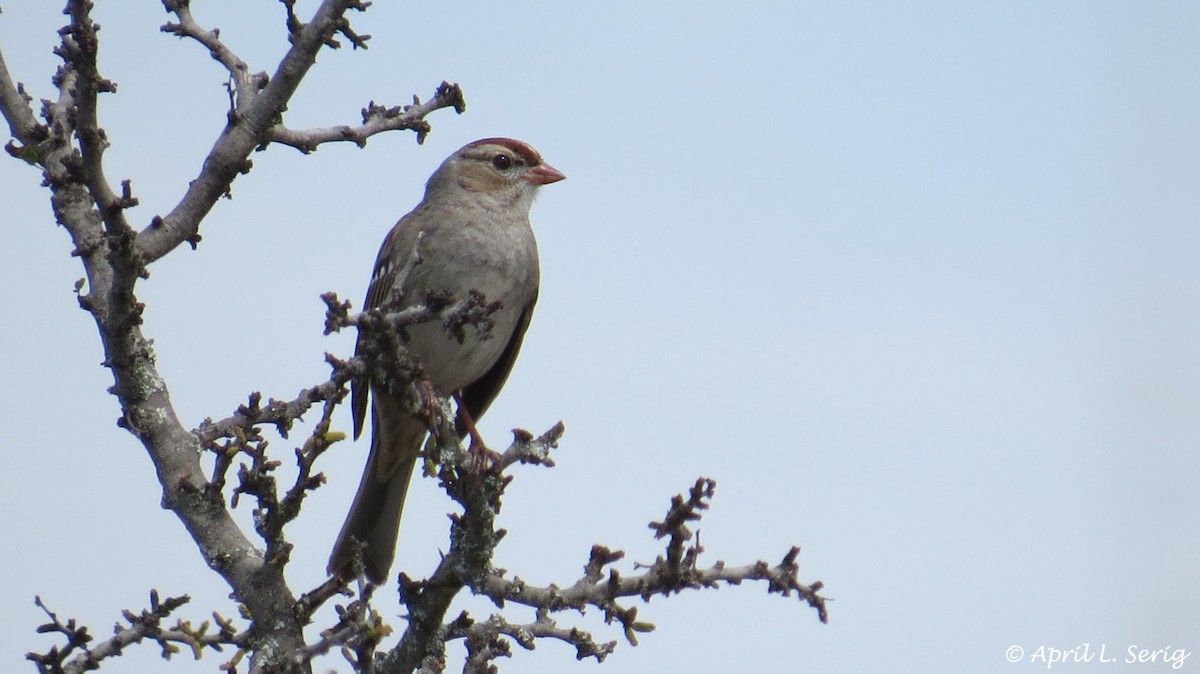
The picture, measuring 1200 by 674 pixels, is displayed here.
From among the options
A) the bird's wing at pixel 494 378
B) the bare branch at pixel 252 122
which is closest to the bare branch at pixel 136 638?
the bare branch at pixel 252 122

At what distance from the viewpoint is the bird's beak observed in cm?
702

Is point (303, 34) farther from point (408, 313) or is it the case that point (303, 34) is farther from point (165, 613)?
point (165, 613)

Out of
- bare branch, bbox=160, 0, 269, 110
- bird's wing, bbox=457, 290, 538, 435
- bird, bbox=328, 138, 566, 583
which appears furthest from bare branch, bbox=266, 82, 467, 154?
bird's wing, bbox=457, 290, 538, 435

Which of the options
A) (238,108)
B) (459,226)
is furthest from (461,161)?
(238,108)

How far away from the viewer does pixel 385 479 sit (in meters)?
6.10

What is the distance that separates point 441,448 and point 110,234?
3.57 ft

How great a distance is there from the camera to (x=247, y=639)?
3691 millimetres

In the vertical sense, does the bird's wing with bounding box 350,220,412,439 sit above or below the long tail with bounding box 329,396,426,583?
above

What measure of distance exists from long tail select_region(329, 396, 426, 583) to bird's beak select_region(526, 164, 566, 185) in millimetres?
1624

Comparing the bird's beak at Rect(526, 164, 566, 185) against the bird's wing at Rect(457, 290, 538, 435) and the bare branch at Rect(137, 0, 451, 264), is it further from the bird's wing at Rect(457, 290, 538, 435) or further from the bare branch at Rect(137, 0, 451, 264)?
the bare branch at Rect(137, 0, 451, 264)

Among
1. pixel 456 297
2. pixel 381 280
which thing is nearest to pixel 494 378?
pixel 381 280

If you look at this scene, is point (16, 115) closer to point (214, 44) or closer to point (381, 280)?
point (214, 44)

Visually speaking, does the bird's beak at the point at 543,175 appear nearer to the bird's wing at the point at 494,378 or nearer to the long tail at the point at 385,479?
the bird's wing at the point at 494,378

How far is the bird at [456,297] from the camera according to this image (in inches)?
235
